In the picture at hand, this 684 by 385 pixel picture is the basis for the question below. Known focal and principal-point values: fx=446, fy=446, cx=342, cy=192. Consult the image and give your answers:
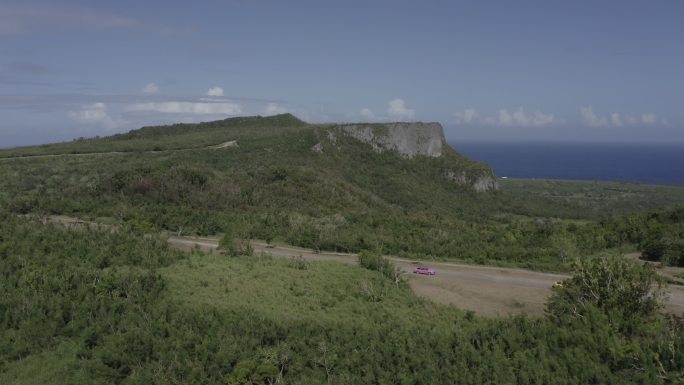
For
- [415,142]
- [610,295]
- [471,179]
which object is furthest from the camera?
[415,142]

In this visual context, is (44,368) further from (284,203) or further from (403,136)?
(403,136)

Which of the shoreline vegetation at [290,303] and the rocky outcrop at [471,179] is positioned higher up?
the rocky outcrop at [471,179]

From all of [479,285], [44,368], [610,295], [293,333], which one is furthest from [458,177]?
[44,368]

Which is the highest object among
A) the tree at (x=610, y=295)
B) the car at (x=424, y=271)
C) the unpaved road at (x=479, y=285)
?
the tree at (x=610, y=295)

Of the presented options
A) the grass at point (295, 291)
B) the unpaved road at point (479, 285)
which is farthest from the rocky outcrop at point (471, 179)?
the grass at point (295, 291)

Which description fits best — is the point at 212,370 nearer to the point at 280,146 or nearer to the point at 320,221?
the point at 320,221

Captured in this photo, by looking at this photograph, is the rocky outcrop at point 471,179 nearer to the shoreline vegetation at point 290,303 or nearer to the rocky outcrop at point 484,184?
the rocky outcrop at point 484,184

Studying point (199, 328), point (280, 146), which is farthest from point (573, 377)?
point (280, 146)
